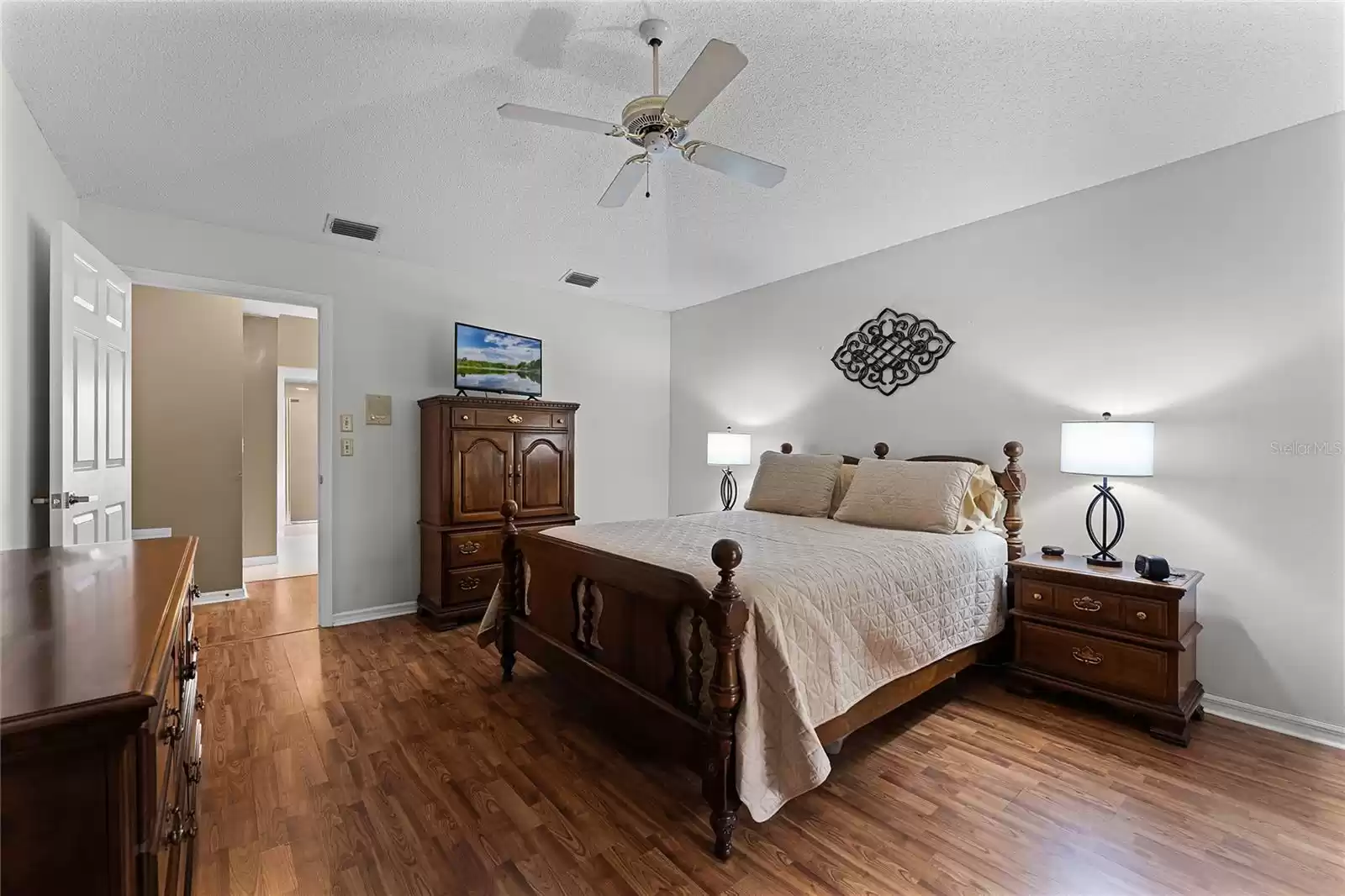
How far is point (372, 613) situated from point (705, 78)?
3761 millimetres

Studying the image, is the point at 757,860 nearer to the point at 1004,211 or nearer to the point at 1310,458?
the point at 1310,458

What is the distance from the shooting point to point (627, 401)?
5.36 m

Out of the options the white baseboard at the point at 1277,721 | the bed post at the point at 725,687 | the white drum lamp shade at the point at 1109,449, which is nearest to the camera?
the bed post at the point at 725,687

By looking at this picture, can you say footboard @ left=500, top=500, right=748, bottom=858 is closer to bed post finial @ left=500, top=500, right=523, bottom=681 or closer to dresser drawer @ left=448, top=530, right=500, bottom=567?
bed post finial @ left=500, top=500, right=523, bottom=681

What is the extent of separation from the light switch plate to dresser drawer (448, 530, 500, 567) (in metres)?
0.96

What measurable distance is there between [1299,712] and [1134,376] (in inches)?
60.3

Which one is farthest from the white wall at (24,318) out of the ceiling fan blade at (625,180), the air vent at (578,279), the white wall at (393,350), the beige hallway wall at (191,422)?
the air vent at (578,279)

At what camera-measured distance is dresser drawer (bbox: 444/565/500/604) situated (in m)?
3.77

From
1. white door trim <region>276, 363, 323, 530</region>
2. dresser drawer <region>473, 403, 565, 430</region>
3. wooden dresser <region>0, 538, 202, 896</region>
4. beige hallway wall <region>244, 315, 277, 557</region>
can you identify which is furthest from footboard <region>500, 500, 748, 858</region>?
white door trim <region>276, 363, 323, 530</region>

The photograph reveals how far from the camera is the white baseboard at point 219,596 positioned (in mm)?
4336

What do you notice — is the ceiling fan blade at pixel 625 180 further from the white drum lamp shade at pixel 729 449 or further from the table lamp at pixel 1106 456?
the white drum lamp shade at pixel 729 449

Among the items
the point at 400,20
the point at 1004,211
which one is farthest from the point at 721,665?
the point at 1004,211

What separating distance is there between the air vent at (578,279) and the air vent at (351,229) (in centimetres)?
133

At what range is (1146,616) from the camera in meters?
2.42
